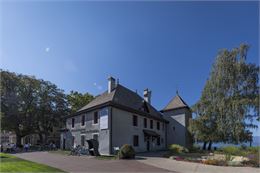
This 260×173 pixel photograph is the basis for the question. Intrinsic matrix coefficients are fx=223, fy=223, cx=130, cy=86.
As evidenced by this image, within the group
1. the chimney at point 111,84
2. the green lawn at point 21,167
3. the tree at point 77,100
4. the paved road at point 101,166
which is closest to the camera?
the green lawn at point 21,167

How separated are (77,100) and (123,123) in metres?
26.5

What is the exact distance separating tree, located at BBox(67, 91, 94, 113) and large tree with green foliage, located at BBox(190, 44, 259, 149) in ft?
86.3

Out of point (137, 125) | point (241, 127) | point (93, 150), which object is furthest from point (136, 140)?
point (241, 127)

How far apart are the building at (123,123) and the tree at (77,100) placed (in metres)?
15.9

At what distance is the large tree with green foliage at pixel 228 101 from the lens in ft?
74.9

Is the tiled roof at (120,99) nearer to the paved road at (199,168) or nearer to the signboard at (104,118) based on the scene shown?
the signboard at (104,118)

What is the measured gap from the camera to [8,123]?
123ft

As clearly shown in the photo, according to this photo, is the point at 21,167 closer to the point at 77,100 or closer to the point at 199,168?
the point at 199,168

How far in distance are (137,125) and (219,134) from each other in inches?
359

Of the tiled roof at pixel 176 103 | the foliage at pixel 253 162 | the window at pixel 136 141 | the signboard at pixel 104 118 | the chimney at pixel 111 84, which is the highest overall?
the chimney at pixel 111 84

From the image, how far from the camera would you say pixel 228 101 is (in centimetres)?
2409

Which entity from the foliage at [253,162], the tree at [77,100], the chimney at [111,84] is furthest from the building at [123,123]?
the tree at [77,100]

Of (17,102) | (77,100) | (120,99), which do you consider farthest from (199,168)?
(77,100)

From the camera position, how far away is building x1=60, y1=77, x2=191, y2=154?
2245 centimetres
